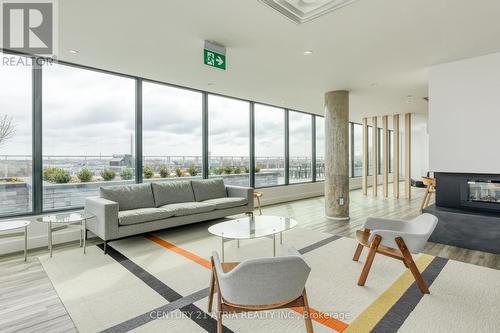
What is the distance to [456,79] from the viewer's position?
404cm

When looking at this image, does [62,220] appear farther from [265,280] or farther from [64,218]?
[265,280]

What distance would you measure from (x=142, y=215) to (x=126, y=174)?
1.40m

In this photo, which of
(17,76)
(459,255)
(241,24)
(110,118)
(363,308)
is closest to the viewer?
(363,308)

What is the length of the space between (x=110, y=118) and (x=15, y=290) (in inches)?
118

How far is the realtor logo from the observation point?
2701mm

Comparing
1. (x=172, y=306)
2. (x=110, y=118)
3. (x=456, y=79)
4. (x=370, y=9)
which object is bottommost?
(x=172, y=306)

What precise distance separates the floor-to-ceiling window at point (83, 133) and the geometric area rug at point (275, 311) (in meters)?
1.20

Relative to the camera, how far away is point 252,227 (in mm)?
3277

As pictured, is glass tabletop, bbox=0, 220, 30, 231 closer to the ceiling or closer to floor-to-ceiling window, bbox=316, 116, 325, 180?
the ceiling

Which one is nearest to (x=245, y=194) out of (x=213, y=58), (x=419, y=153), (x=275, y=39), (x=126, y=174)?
(x=126, y=174)

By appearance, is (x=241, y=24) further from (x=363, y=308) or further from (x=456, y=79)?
(x=456, y=79)

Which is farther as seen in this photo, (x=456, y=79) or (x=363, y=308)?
(x=456, y=79)

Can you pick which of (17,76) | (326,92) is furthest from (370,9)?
(17,76)

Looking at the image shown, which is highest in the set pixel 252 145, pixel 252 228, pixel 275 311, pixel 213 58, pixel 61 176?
pixel 213 58
